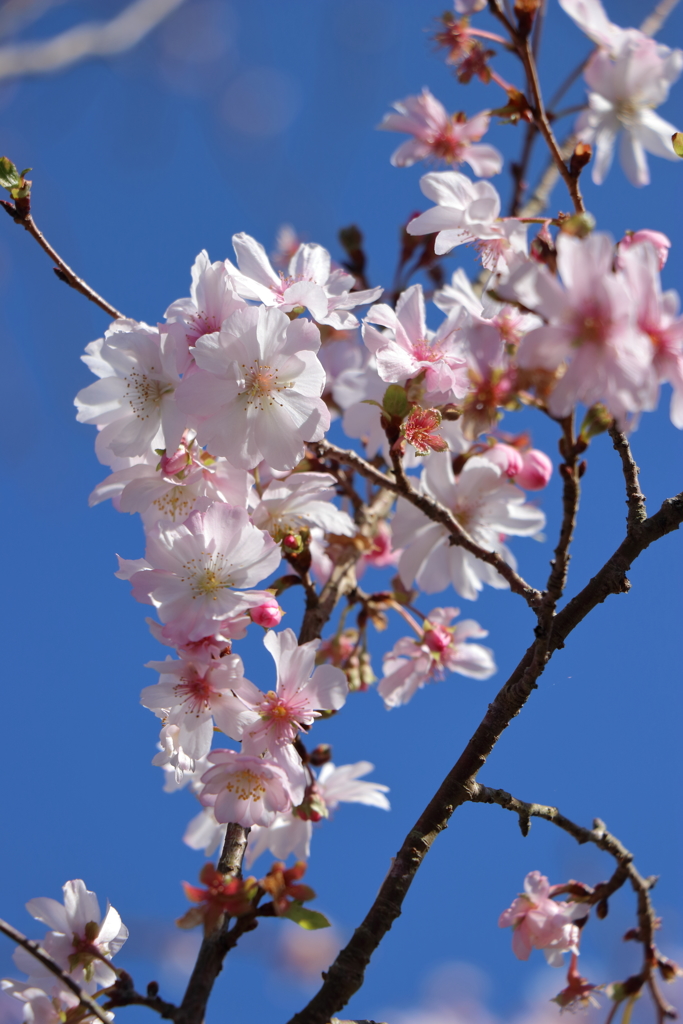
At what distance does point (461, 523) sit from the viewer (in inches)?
82.4

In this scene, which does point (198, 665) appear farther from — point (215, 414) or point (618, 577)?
point (618, 577)

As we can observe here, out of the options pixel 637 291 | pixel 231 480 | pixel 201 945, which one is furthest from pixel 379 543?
pixel 637 291

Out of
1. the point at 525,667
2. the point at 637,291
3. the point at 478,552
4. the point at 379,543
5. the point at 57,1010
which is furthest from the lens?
the point at 379,543

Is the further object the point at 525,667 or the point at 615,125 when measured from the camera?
the point at 525,667

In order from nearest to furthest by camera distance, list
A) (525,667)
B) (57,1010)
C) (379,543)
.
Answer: (57,1010) < (525,667) < (379,543)

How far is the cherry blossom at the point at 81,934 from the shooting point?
144cm

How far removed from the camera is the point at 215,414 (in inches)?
57.4

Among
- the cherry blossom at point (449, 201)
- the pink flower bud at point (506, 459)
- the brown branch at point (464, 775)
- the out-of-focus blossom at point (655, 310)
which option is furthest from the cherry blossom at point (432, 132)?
the out-of-focus blossom at point (655, 310)

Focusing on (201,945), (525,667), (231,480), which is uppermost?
(231,480)

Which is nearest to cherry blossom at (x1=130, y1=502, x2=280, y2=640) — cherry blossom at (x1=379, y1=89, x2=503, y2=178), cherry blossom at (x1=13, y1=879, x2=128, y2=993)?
cherry blossom at (x1=13, y1=879, x2=128, y2=993)

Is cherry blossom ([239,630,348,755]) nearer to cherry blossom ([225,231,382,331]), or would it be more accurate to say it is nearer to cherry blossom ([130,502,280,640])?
cherry blossom ([130,502,280,640])

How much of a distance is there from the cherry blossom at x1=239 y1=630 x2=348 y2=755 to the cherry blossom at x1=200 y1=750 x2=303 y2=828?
0.17 feet

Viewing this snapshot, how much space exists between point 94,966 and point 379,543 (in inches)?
57.1

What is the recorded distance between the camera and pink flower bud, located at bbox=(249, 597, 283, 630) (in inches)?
56.8
